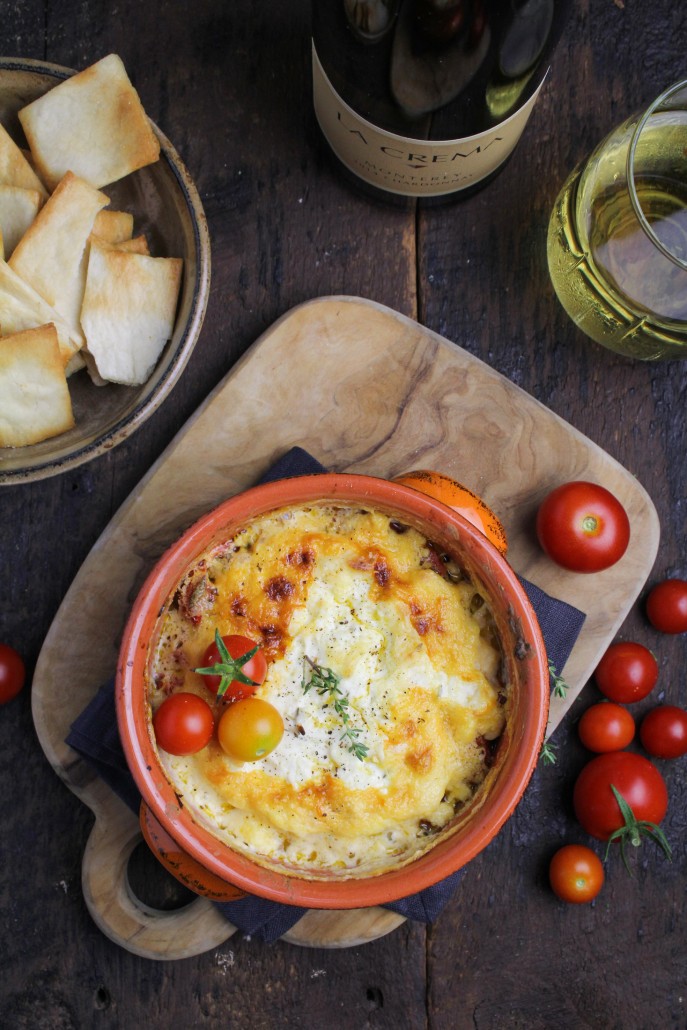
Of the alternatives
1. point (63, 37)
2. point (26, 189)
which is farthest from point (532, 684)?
point (63, 37)

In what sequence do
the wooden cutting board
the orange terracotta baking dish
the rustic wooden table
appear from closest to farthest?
the orange terracotta baking dish
the wooden cutting board
the rustic wooden table

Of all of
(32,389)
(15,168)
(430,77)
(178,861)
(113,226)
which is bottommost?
(178,861)

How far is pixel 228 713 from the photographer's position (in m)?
1.61

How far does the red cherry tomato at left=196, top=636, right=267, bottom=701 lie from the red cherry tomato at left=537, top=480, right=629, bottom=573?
72 centimetres

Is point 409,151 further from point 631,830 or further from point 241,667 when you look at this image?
point 631,830

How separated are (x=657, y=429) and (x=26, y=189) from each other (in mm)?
1603

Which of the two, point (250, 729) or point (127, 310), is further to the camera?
point (127, 310)

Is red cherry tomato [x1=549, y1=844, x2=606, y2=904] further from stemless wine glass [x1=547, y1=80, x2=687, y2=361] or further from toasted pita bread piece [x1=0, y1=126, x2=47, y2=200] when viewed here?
toasted pita bread piece [x1=0, y1=126, x2=47, y2=200]

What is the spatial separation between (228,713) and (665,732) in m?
1.16

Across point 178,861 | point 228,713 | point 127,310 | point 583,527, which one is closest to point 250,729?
point 228,713

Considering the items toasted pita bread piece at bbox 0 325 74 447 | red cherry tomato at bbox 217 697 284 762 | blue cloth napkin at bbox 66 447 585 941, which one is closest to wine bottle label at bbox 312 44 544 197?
blue cloth napkin at bbox 66 447 585 941

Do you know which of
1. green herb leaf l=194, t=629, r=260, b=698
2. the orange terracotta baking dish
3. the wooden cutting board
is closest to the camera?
green herb leaf l=194, t=629, r=260, b=698

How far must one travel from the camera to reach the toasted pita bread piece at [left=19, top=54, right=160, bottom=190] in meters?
1.94

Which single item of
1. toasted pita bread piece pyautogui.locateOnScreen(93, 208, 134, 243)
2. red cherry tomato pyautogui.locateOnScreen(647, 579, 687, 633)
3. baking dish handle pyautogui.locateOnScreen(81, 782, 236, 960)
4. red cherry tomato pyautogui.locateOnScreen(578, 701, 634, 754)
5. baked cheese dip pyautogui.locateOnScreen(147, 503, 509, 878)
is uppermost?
toasted pita bread piece pyautogui.locateOnScreen(93, 208, 134, 243)
